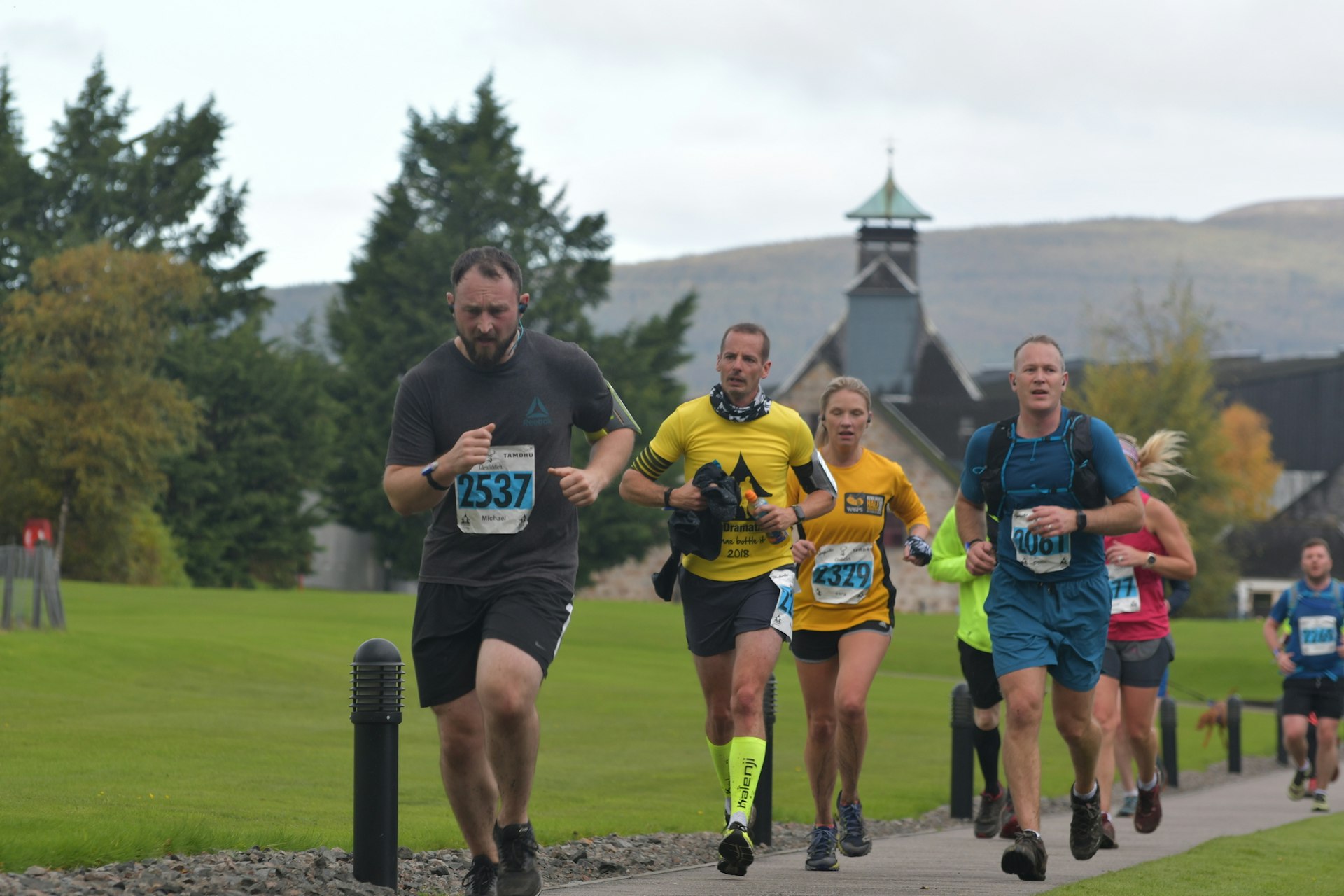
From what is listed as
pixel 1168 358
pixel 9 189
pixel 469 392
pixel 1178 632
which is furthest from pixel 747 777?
pixel 1168 358

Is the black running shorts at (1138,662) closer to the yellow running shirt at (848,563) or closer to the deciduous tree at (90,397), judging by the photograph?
the yellow running shirt at (848,563)

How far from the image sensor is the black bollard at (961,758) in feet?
45.6

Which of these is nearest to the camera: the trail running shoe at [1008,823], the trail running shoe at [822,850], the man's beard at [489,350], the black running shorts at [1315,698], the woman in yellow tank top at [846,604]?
the man's beard at [489,350]

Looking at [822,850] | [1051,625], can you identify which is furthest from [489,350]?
[822,850]

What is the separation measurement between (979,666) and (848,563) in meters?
2.50

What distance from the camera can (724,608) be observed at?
29.2 feet

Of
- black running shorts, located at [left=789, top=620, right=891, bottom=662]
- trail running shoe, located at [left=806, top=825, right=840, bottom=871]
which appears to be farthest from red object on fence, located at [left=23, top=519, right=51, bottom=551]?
trail running shoe, located at [left=806, top=825, right=840, bottom=871]

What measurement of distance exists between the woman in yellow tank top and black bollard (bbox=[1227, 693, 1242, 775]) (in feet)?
49.4

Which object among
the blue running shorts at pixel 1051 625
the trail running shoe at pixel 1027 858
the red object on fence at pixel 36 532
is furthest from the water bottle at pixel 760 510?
the red object on fence at pixel 36 532

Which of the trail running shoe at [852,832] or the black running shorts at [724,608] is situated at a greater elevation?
the black running shorts at [724,608]

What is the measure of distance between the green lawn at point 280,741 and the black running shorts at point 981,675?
1619mm

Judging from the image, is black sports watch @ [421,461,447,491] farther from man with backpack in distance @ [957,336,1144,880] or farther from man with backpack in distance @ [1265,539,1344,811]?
man with backpack in distance @ [1265,539,1344,811]

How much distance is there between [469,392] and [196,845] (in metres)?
2.74

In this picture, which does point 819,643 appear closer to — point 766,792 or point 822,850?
point 766,792
